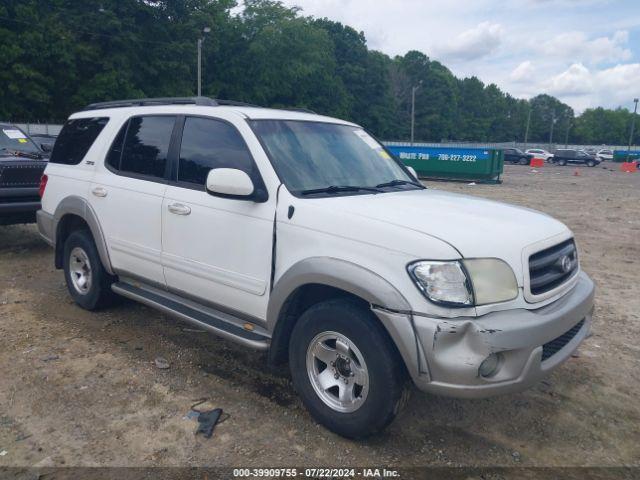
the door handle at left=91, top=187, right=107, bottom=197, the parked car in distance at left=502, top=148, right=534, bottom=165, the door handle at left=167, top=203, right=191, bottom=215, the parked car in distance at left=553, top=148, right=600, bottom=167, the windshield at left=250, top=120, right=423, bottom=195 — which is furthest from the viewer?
the parked car in distance at left=502, top=148, right=534, bottom=165

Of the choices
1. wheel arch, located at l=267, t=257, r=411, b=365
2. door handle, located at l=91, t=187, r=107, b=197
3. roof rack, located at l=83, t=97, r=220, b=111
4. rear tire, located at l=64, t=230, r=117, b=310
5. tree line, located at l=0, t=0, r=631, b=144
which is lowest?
rear tire, located at l=64, t=230, r=117, b=310

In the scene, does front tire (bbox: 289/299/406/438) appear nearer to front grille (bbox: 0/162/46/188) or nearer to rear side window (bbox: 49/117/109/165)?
rear side window (bbox: 49/117/109/165)

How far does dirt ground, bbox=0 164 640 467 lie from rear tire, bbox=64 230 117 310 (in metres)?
0.17

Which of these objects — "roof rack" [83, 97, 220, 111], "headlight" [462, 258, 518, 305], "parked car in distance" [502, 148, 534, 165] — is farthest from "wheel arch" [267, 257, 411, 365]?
"parked car in distance" [502, 148, 534, 165]

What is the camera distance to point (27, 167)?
299 inches

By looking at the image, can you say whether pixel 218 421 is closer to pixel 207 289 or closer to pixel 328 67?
pixel 207 289

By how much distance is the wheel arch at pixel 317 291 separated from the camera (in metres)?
2.90

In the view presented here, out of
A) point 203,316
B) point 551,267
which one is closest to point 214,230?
point 203,316

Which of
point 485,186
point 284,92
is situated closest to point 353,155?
point 485,186

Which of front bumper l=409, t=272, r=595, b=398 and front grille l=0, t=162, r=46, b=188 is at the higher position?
front grille l=0, t=162, r=46, b=188

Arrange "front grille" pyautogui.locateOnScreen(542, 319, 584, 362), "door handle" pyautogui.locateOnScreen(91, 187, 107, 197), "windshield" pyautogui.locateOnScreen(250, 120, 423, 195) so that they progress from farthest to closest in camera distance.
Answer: "door handle" pyautogui.locateOnScreen(91, 187, 107, 197)
"windshield" pyautogui.locateOnScreen(250, 120, 423, 195)
"front grille" pyautogui.locateOnScreen(542, 319, 584, 362)

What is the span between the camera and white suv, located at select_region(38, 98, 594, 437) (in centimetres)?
283

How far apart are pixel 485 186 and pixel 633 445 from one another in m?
20.5

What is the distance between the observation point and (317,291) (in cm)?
346
